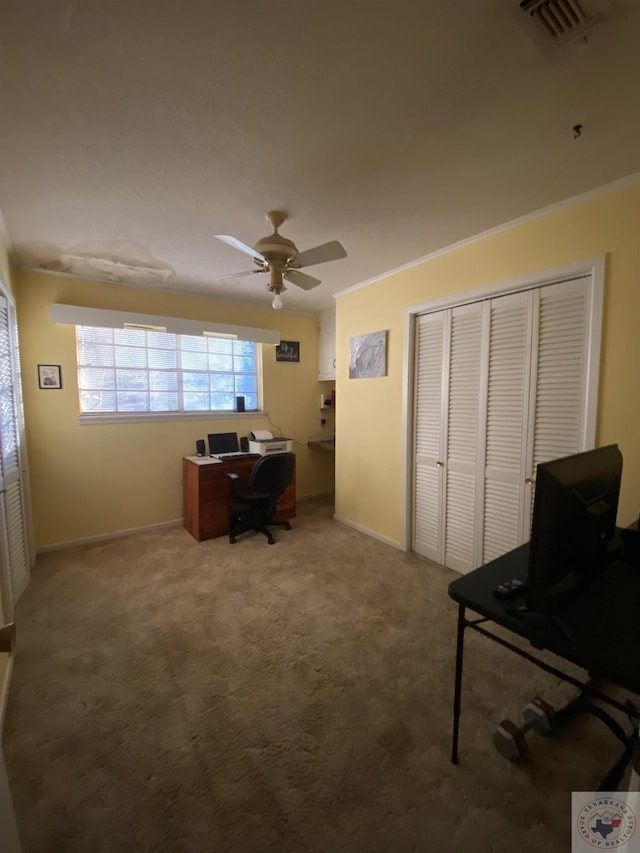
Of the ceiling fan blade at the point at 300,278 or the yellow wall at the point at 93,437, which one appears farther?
the yellow wall at the point at 93,437

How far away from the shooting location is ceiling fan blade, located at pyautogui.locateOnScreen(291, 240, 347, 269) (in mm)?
1924

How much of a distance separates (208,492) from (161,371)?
1.46 metres

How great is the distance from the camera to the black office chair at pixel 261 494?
3334mm

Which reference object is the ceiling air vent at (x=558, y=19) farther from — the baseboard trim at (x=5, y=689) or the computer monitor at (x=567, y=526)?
the baseboard trim at (x=5, y=689)

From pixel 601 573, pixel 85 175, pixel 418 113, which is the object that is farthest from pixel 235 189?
pixel 601 573

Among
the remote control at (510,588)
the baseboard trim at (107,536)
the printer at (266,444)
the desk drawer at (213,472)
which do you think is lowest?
the baseboard trim at (107,536)

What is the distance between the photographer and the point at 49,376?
319cm

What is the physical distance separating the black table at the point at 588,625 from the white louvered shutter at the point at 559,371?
98 centimetres

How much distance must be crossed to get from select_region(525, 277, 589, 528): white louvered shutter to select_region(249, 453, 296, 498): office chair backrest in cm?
211

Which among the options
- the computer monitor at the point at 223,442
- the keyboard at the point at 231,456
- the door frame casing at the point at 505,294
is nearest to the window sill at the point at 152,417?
the computer monitor at the point at 223,442

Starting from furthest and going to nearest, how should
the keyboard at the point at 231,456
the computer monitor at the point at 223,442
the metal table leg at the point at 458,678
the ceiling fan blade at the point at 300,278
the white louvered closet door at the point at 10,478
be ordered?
the computer monitor at the point at 223,442 → the keyboard at the point at 231,456 → the ceiling fan blade at the point at 300,278 → the white louvered closet door at the point at 10,478 → the metal table leg at the point at 458,678

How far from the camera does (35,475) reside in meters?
3.18

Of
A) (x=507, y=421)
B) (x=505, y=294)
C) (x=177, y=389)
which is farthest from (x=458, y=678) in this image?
(x=177, y=389)

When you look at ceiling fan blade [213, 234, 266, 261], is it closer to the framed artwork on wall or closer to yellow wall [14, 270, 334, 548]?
the framed artwork on wall
